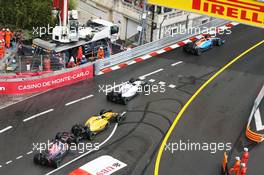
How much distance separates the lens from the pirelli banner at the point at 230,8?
28109 millimetres

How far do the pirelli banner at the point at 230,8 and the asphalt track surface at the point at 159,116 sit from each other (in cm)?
542

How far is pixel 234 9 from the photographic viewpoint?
2883 centimetres

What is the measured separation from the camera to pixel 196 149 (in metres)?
26.0

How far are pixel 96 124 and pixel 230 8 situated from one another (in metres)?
10.6

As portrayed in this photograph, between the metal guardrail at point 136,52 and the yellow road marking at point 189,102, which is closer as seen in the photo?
the yellow road marking at point 189,102

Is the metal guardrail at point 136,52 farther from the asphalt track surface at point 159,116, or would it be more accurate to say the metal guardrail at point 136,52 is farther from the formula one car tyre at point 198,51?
the formula one car tyre at point 198,51

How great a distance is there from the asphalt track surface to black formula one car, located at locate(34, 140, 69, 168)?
1.33ft

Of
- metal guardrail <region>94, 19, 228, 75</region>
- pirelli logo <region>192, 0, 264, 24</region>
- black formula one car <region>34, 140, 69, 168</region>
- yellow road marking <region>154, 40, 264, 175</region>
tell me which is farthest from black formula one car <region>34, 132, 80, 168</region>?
pirelli logo <region>192, 0, 264, 24</region>

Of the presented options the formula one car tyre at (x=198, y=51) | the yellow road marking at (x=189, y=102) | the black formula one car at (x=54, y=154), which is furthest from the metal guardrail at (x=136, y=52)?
the black formula one car at (x=54, y=154)

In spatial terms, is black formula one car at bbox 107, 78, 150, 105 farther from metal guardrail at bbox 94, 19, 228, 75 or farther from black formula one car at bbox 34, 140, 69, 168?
black formula one car at bbox 34, 140, 69, 168

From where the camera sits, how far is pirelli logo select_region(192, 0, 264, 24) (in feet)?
92.3

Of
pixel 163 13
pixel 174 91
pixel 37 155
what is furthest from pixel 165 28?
pixel 37 155

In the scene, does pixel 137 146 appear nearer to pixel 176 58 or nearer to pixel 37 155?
pixel 37 155

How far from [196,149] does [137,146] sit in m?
3.16
